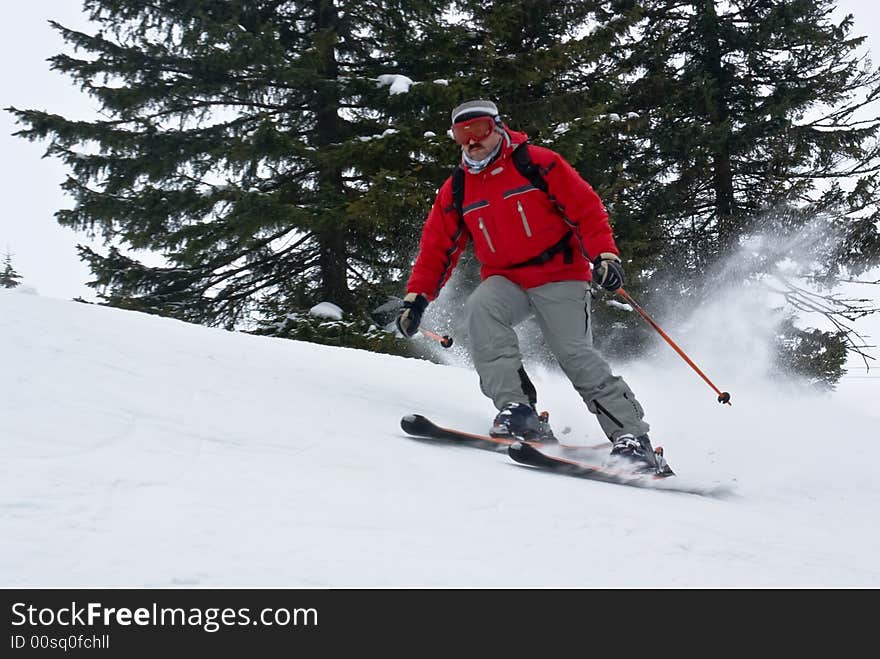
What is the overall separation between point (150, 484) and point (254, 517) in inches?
15.2

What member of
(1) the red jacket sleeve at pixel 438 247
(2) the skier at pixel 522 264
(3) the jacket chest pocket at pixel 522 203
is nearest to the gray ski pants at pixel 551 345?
(2) the skier at pixel 522 264

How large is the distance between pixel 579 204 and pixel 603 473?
1.42 m

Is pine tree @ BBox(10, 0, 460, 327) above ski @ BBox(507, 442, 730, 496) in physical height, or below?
above

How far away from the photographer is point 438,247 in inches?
181

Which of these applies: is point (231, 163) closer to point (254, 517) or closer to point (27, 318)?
point (27, 318)

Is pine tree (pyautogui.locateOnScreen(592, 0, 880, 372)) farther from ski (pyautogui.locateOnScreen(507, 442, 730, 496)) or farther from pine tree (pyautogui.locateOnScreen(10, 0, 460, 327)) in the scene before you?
ski (pyautogui.locateOnScreen(507, 442, 730, 496))

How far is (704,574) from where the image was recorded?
2.19 meters

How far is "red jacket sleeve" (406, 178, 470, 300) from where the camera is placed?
179 inches

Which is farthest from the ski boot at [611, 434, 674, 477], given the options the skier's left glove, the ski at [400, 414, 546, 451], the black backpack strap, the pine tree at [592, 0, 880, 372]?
the pine tree at [592, 0, 880, 372]

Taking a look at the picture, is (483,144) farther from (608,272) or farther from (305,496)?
(305,496)

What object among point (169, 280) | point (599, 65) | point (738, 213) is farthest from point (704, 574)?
point (599, 65)

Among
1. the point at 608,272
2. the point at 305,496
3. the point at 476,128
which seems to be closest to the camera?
the point at 305,496

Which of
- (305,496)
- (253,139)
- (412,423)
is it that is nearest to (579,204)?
(412,423)

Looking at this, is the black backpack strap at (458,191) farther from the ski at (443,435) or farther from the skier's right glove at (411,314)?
the ski at (443,435)
